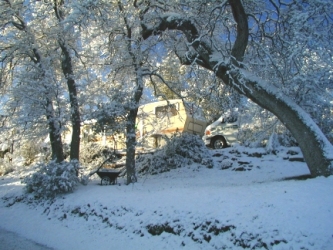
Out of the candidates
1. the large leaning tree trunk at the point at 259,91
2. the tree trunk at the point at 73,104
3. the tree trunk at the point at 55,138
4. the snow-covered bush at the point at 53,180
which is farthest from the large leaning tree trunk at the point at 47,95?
the large leaning tree trunk at the point at 259,91

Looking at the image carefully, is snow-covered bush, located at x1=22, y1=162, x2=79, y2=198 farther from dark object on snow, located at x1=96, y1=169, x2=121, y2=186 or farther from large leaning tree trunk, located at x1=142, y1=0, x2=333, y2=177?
large leaning tree trunk, located at x1=142, y1=0, x2=333, y2=177

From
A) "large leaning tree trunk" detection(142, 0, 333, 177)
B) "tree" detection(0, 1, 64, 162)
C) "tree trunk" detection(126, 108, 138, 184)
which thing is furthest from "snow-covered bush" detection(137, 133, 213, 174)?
"large leaning tree trunk" detection(142, 0, 333, 177)

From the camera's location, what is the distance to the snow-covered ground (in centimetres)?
490

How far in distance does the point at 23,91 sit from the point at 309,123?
962cm

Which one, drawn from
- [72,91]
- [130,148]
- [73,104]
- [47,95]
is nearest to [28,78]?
[47,95]

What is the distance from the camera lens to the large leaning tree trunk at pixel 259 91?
6.70 m

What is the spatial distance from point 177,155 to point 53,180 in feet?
17.8

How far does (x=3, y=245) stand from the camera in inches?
264

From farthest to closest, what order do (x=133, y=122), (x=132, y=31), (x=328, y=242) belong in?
(x=132, y=31)
(x=133, y=122)
(x=328, y=242)

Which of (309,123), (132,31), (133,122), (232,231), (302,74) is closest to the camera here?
(232,231)

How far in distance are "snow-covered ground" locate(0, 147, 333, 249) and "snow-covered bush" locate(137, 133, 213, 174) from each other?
7.90 ft

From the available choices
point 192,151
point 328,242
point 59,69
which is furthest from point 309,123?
point 59,69

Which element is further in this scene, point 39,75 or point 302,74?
point 39,75

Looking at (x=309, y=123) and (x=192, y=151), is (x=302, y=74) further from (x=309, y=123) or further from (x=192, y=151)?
(x=192, y=151)
